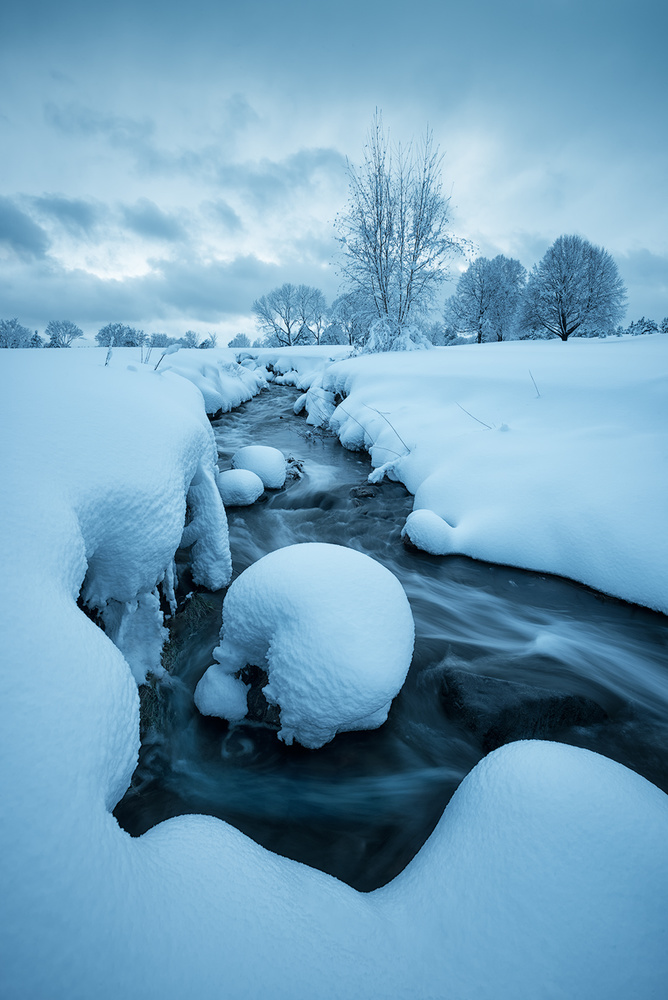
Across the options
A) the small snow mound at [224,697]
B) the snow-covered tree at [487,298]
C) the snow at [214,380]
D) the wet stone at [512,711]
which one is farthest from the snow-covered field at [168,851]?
the snow-covered tree at [487,298]

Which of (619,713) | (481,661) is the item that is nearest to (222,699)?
(481,661)

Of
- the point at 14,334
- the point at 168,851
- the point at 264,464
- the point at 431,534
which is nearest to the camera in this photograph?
the point at 168,851

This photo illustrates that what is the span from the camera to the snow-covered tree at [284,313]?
42.8 metres

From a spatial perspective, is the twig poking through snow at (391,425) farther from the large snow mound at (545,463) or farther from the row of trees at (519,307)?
the row of trees at (519,307)

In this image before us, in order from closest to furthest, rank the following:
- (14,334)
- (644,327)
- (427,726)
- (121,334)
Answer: (427,726) → (644,327) → (14,334) → (121,334)

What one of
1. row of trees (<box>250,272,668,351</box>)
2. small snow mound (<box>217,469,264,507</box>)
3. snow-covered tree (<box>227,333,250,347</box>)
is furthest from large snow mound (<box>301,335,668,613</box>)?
snow-covered tree (<box>227,333,250,347</box>)

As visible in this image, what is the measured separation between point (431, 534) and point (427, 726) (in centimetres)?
207

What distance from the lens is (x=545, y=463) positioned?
423 centimetres

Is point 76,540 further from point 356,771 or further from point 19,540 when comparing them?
point 356,771

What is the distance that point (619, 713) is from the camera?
2.50 m

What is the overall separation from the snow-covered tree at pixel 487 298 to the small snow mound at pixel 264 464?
25.1 meters

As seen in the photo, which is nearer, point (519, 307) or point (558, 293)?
point (558, 293)

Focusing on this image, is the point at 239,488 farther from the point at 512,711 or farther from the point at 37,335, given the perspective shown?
the point at 37,335

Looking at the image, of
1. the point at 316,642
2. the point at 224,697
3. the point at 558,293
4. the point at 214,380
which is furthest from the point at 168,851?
the point at 558,293
